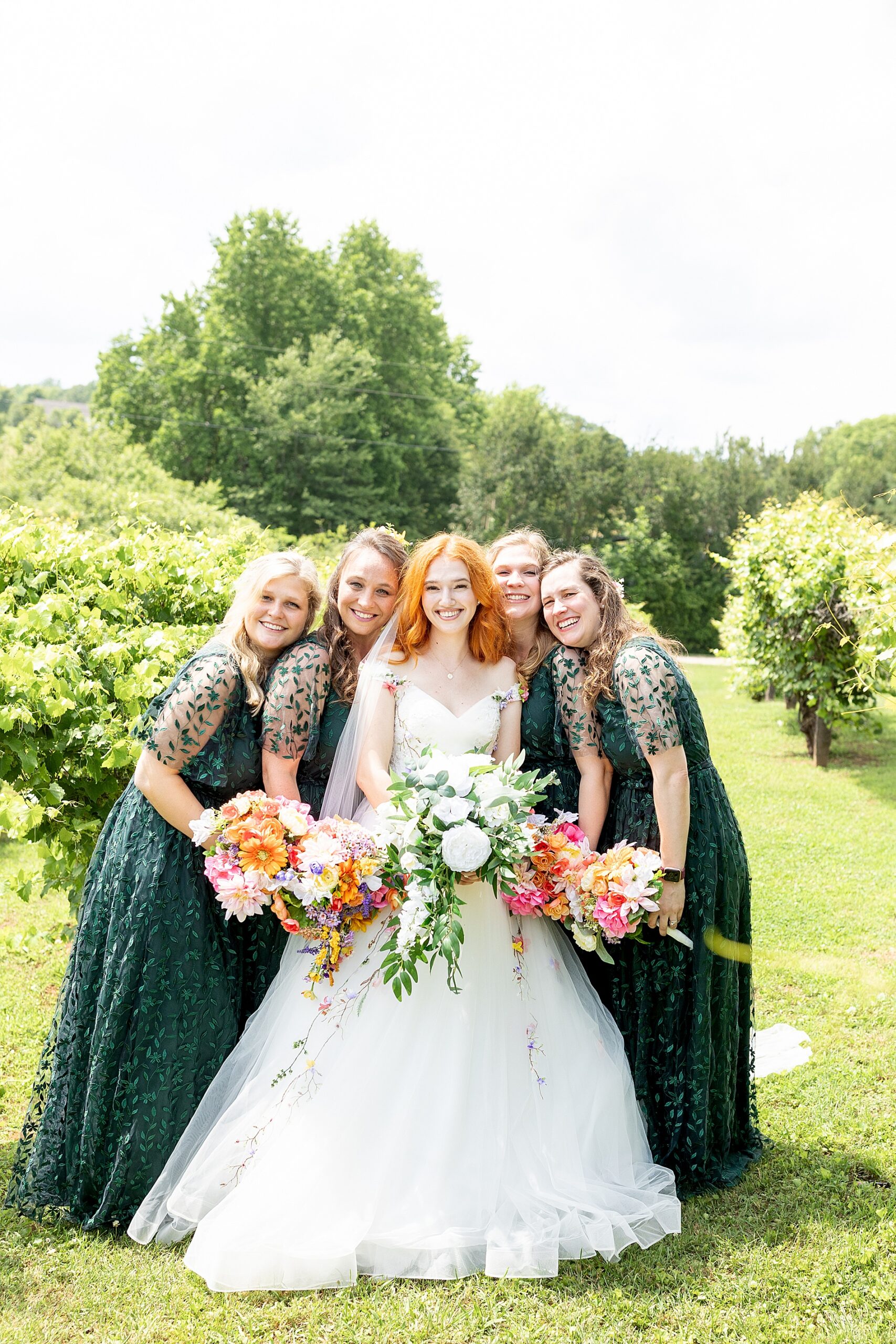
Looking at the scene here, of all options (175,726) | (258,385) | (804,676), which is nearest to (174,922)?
(175,726)

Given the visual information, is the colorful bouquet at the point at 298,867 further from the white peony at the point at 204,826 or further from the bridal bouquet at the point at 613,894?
the bridal bouquet at the point at 613,894

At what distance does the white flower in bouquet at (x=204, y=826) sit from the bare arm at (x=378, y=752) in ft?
1.87

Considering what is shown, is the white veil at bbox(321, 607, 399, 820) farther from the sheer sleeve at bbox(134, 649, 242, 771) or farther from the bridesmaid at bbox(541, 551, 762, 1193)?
the bridesmaid at bbox(541, 551, 762, 1193)

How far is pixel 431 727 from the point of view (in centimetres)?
386

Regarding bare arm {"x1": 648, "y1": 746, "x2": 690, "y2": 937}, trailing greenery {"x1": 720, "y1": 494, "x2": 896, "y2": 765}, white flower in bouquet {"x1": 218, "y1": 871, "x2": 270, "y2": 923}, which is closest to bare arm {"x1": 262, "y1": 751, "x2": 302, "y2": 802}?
white flower in bouquet {"x1": 218, "y1": 871, "x2": 270, "y2": 923}

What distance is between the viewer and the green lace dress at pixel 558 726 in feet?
12.8

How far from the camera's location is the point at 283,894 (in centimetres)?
347

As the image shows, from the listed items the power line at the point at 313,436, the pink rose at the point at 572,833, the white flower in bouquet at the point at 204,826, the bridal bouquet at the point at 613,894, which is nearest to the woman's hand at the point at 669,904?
the bridal bouquet at the point at 613,894

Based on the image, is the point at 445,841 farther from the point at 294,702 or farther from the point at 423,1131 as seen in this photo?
the point at 423,1131

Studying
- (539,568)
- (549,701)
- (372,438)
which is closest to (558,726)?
(549,701)

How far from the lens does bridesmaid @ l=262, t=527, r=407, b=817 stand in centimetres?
371

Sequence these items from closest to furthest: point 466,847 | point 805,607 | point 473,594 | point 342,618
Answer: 1. point 466,847
2. point 473,594
3. point 342,618
4. point 805,607

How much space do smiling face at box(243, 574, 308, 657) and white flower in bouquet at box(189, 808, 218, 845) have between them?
0.68 meters

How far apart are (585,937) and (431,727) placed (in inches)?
37.8
